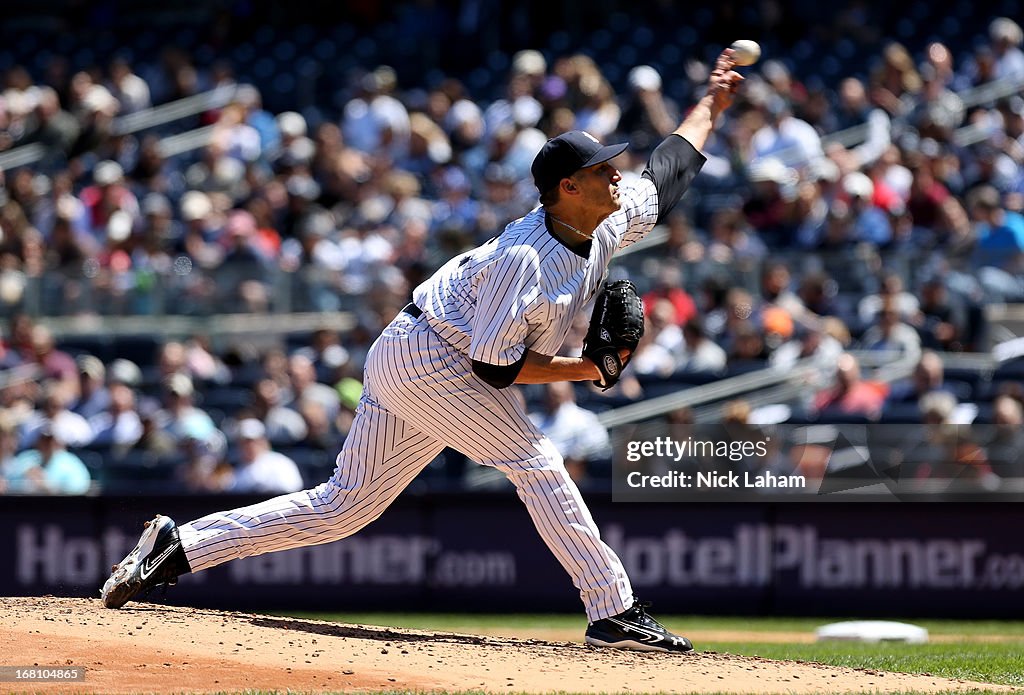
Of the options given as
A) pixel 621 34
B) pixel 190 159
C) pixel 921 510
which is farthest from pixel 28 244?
pixel 921 510

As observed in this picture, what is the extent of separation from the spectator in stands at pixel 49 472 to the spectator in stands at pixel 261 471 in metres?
1.02

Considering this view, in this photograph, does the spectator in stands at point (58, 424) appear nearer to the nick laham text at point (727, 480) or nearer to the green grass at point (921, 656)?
the nick laham text at point (727, 480)

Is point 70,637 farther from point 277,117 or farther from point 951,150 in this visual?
point 277,117

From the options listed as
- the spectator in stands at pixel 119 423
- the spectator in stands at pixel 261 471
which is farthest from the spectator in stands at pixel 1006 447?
the spectator in stands at pixel 119 423

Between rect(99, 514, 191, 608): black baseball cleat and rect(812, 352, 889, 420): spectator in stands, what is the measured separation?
5.50 metres

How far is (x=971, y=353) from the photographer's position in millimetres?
11148

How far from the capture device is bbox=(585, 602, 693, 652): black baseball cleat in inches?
231

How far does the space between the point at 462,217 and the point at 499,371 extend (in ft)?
25.4

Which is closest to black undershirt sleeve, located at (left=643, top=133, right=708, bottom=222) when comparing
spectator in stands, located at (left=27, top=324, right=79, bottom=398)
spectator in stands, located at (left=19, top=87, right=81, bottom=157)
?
spectator in stands, located at (left=27, top=324, right=79, bottom=398)

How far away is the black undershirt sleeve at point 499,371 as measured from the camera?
5543 mm

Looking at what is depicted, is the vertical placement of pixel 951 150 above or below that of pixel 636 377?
above

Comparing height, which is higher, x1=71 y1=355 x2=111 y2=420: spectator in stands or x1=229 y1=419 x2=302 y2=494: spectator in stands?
x1=71 y1=355 x2=111 y2=420: spectator in stands

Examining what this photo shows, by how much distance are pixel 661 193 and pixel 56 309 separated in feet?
26.1

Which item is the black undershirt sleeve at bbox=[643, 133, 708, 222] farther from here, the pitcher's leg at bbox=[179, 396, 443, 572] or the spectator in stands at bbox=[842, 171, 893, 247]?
the spectator in stands at bbox=[842, 171, 893, 247]
